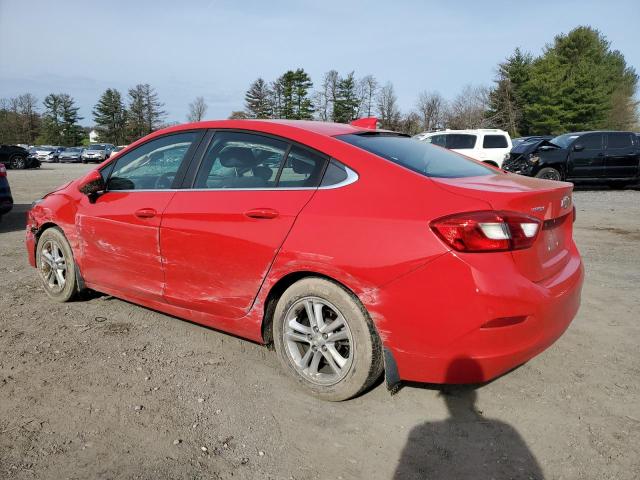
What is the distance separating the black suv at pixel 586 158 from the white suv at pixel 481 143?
178 cm

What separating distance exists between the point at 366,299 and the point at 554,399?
1.27 metres

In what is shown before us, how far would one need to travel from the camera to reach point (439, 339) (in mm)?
2439

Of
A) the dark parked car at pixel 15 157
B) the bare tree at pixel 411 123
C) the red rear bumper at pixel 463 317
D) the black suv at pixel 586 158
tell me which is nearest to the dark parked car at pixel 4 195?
the red rear bumper at pixel 463 317

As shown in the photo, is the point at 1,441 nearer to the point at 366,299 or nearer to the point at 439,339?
the point at 366,299

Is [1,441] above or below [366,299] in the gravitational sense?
below

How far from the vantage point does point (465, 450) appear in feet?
7.91

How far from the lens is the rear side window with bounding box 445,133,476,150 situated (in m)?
17.0

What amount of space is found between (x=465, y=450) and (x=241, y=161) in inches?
83.5

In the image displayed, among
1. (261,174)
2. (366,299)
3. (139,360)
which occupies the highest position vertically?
(261,174)

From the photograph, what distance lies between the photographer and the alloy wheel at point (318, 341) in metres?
2.76

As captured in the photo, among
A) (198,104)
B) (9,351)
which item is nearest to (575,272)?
(9,351)

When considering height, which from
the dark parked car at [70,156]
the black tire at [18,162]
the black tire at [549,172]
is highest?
the black tire at [549,172]

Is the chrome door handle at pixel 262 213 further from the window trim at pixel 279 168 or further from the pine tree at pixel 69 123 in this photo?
the pine tree at pixel 69 123

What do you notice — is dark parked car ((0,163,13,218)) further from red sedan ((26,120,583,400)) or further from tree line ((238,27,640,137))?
tree line ((238,27,640,137))
